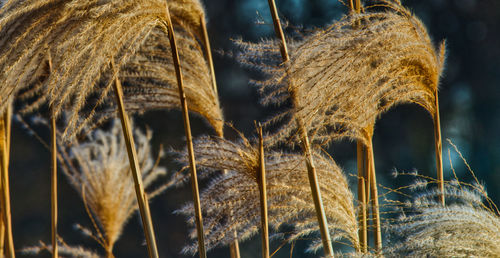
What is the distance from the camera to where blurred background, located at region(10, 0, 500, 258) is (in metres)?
3.21

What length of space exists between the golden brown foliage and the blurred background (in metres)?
1.70

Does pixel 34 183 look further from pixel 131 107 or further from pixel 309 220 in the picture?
pixel 309 220

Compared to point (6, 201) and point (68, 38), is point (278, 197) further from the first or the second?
point (6, 201)

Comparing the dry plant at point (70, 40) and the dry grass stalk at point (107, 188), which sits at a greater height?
the dry plant at point (70, 40)

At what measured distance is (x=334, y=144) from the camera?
3619 millimetres

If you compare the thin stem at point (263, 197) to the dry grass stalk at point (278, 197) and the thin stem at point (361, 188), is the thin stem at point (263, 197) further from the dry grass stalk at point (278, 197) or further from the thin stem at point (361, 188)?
the thin stem at point (361, 188)

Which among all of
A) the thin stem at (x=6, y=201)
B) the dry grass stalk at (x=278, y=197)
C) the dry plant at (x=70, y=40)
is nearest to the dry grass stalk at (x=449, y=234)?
the dry grass stalk at (x=278, y=197)

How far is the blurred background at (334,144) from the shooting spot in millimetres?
3215

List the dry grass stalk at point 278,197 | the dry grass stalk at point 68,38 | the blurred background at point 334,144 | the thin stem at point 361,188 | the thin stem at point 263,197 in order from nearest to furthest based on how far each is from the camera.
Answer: the dry grass stalk at point 68,38
the thin stem at point 263,197
the dry grass stalk at point 278,197
the thin stem at point 361,188
the blurred background at point 334,144

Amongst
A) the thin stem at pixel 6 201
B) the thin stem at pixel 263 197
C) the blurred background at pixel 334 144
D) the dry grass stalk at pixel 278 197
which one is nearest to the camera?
the thin stem at pixel 263 197

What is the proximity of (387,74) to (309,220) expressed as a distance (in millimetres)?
475

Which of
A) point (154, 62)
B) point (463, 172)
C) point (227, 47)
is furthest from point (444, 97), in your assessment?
point (154, 62)

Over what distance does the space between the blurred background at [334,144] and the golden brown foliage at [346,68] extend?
170 cm

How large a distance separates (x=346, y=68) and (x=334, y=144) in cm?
248
